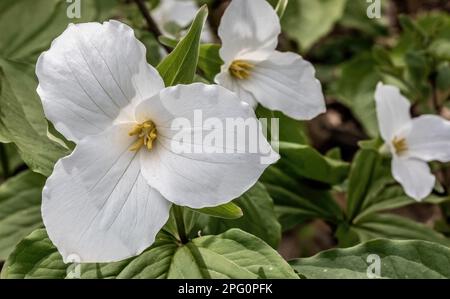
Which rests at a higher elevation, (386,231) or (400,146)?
(400,146)

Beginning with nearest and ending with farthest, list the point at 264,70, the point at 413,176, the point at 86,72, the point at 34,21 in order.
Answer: the point at 86,72 < the point at 264,70 < the point at 413,176 < the point at 34,21

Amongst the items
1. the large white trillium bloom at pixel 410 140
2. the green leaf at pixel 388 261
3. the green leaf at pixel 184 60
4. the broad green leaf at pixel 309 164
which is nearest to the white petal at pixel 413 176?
the large white trillium bloom at pixel 410 140

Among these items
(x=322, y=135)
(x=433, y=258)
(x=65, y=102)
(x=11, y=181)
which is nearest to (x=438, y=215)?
(x=322, y=135)

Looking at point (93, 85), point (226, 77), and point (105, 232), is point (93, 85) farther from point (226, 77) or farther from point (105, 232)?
point (226, 77)

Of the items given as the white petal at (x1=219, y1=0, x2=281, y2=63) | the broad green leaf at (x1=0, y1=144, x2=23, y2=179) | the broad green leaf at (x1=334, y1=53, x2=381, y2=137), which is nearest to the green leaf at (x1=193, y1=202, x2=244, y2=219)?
the white petal at (x1=219, y1=0, x2=281, y2=63)

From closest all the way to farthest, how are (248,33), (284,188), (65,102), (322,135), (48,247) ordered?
1. (65,102)
2. (48,247)
3. (248,33)
4. (284,188)
5. (322,135)

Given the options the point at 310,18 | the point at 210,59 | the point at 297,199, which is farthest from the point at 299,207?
the point at 310,18

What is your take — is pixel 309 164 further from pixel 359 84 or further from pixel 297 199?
pixel 359 84
